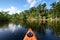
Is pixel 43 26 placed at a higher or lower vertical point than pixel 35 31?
higher

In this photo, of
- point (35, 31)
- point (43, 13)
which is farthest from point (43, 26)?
point (43, 13)

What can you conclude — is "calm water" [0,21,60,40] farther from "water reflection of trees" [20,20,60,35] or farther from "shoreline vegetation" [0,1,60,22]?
"shoreline vegetation" [0,1,60,22]

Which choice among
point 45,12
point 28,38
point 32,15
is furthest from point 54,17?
point 28,38

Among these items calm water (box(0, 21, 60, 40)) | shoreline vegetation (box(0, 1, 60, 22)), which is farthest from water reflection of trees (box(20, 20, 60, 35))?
shoreline vegetation (box(0, 1, 60, 22))

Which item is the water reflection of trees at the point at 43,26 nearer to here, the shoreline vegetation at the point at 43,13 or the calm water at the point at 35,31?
the calm water at the point at 35,31

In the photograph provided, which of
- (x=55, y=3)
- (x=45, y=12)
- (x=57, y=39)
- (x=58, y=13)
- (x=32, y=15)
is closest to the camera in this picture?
(x=57, y=39)

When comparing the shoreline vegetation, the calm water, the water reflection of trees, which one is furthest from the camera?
the shoreline vegetation

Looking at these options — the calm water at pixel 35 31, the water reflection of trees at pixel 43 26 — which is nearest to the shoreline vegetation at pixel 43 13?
the water reflection of trees at pixel 43 26

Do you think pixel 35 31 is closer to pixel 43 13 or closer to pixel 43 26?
pixel 43 26

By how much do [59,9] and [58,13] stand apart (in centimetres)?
269

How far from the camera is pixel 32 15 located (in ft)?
353

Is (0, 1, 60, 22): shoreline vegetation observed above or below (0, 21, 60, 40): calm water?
above

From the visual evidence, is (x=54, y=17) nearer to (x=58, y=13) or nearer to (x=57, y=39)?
(x=58, y=13)

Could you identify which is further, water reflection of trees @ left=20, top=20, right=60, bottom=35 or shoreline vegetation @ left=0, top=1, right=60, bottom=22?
shoreline vegetation @ left=0, top=1, right=60, bottom=22
